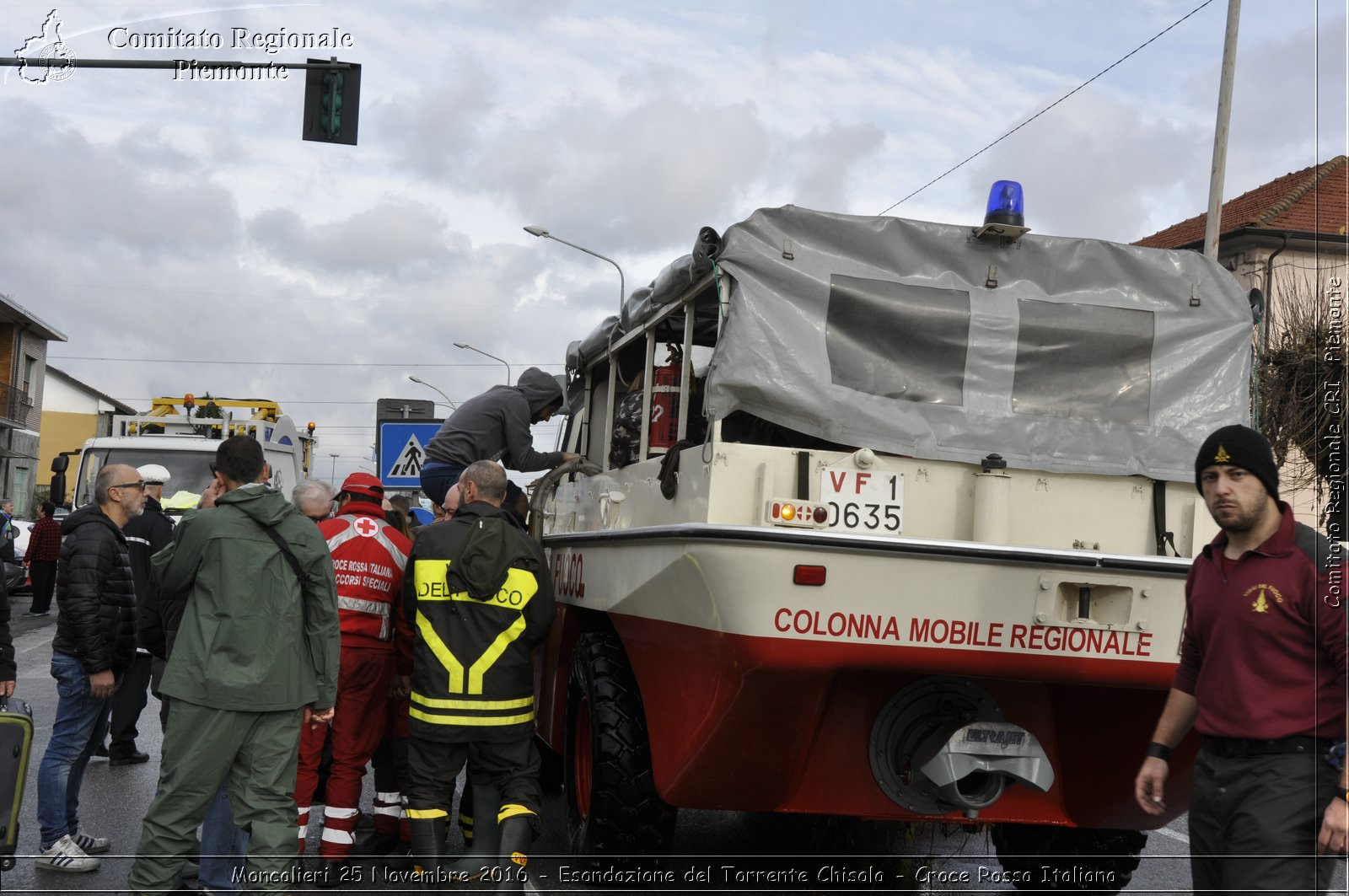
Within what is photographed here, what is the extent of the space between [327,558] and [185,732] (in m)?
0.81

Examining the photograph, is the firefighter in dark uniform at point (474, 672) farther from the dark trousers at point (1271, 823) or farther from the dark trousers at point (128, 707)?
the dark trousers at point (128, 707)

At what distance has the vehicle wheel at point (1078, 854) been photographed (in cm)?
604

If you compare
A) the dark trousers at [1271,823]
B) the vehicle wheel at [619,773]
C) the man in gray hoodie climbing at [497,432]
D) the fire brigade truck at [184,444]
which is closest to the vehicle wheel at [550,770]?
the man in gray hoodie climbing at [497,432]

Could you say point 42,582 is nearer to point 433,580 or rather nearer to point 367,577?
point 367,577

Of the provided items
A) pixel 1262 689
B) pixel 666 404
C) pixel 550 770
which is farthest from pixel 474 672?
pixel 1262 689

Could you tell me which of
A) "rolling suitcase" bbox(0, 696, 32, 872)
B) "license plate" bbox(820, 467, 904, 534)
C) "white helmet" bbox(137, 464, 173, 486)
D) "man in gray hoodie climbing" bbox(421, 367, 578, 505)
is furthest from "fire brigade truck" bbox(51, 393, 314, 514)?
"license plate" bbox(820, 467, 904, 534)

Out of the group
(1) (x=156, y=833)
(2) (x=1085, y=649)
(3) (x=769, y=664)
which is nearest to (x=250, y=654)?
(1) (x=156, y=833)

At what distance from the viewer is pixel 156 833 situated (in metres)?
4.87

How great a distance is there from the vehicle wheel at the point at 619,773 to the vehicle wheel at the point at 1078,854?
5.35ft

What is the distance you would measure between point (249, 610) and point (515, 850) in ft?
4.78

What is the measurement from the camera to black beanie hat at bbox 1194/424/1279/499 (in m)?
3.69

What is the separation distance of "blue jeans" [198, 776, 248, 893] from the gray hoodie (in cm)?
286

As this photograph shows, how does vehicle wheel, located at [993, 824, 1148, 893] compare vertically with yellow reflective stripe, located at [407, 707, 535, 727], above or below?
→ below

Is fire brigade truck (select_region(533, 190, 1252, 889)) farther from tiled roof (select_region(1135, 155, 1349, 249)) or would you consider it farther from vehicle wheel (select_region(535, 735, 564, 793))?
tiled roof (select_region(1135, 155, 1349, 249))
